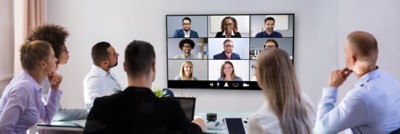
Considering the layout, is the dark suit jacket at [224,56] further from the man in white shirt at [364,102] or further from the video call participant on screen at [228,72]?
the man in white shirt at [364,102]

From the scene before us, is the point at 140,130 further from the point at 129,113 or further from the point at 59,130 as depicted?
the point at 59,130

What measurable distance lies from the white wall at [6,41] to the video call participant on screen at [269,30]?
273 cm

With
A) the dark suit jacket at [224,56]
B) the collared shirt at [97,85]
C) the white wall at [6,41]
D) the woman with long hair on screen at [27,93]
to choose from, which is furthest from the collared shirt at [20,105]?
the dark suit jacket at [224,56]

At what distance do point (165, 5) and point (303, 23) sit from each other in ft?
5.11

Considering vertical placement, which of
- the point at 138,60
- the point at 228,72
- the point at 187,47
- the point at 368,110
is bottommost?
the point at 368,110

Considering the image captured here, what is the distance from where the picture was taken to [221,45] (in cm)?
489

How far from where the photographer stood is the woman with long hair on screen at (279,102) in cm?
186

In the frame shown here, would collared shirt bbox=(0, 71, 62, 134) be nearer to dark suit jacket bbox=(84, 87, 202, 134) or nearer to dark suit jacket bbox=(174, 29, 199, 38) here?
dark suit jacket bbox=(84, 87, 202, 134)

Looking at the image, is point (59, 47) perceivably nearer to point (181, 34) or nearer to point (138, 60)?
point (138, 60)

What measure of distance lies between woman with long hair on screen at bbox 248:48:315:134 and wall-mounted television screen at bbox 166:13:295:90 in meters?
2.87

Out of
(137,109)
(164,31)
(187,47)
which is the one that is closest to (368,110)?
(137,109)

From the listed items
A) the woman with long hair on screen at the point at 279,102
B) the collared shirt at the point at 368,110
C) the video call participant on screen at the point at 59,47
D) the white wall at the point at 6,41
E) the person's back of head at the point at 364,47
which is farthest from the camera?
the white wall at the point at 6,41

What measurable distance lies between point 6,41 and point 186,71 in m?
2.00

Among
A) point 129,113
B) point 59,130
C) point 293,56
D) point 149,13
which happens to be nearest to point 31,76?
point 59,130
